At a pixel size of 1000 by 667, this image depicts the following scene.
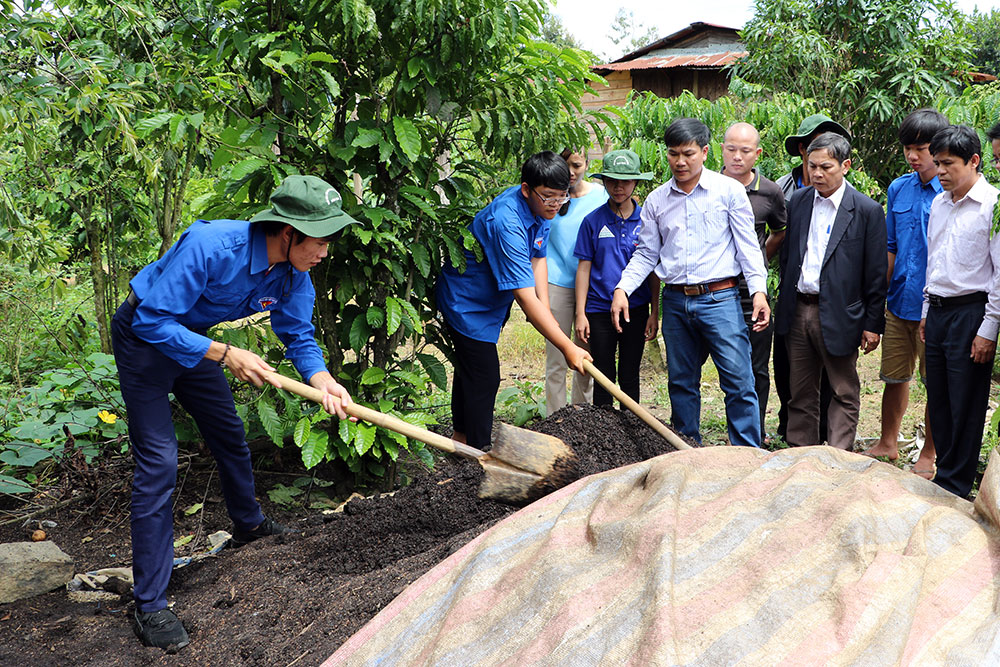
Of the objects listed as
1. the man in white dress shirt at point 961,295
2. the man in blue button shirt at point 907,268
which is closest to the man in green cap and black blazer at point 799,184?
the man in blue button shirt at point 907,268

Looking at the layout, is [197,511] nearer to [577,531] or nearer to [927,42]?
[577,531]

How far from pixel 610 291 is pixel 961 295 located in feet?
5.68

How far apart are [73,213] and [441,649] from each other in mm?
5047

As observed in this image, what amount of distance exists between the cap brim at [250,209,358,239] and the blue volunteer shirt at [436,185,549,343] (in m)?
1.16

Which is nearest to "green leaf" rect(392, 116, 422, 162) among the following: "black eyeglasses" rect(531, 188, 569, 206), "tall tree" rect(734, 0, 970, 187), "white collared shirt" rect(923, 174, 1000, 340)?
"black eyeglasses" rect(531, 188, 569, 206)

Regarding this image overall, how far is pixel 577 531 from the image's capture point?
6.99 ft

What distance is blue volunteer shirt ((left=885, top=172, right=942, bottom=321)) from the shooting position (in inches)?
167

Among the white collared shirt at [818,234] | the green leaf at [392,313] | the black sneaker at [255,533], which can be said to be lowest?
the black sneaker at [255,533]

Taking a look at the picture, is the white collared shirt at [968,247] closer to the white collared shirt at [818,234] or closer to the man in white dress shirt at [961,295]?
the man in white dress shirt at [961,295]

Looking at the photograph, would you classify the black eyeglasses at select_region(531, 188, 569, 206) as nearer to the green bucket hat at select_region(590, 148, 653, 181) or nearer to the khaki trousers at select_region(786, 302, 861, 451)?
the green bucket hat at select_region(590, 148, 653, 181)

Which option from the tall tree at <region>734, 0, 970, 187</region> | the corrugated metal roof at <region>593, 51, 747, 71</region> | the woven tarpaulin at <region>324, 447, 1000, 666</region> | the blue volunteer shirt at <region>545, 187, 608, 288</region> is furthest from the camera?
the corrugated metal roof at <region>593, 51, 747, 71</region>

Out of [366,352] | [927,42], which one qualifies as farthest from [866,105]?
[366,352]

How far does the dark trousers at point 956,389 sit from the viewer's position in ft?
11.9

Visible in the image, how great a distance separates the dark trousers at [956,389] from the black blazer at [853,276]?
359 millimetres
